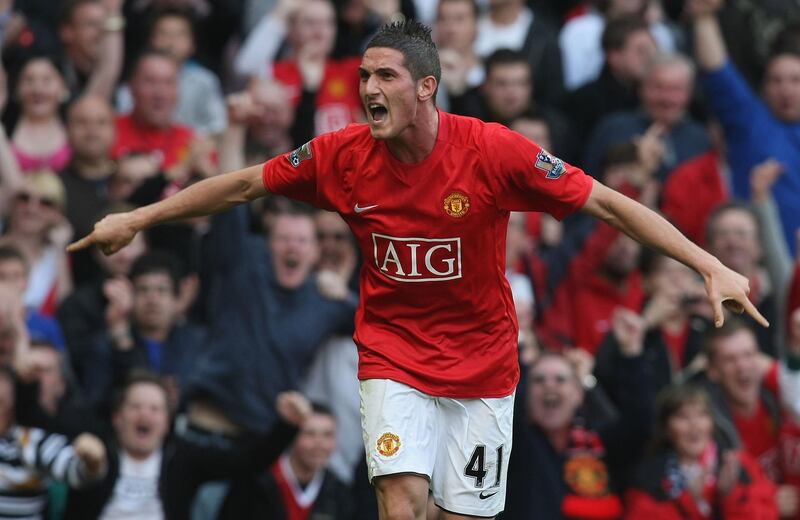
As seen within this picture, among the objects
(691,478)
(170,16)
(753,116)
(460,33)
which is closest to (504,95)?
(460,33)

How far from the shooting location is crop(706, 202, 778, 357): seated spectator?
11211mm

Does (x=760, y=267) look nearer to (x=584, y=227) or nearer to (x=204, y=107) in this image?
(x=584, y=227)

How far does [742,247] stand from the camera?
1121 centimetres

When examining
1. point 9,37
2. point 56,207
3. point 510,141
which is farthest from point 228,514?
point 9,37

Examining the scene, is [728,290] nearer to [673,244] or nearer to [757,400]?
[673,244]

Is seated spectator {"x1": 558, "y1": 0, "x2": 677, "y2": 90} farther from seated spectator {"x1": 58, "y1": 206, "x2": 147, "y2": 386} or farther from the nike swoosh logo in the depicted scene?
the nike swoosh logo

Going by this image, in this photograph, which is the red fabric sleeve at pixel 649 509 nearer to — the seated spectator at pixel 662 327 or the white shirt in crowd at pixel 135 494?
the seated spectator at pixel 662 327

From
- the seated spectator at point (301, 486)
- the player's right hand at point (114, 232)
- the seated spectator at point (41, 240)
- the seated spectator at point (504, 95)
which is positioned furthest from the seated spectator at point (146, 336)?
the player's right hand at point (114, 232)

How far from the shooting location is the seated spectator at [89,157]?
1158 centimetres

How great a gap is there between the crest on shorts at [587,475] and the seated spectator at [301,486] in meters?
1.29

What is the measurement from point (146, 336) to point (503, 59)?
3.52 m

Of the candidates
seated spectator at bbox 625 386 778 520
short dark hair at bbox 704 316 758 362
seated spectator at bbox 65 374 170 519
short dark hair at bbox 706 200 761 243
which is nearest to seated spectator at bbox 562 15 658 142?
short dark hair at bbox 706 200 761 243

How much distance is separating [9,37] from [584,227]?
15.2 ft

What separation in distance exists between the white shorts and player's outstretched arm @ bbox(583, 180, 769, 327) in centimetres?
98
